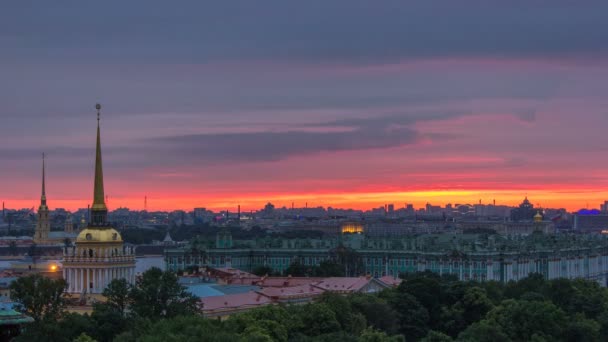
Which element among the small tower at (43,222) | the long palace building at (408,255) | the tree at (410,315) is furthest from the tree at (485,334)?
the small tower at (43,222)

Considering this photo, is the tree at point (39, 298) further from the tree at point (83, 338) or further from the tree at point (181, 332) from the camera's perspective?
the tree at point (181, 332)

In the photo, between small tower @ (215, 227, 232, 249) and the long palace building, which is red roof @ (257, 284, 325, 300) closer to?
the long palace building

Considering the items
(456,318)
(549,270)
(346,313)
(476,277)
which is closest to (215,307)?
(346,313)

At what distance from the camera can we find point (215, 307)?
2980 inches

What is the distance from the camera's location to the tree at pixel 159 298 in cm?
6475

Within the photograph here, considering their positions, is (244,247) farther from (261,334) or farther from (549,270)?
(261,334)

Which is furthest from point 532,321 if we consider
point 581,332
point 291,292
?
point 291,292

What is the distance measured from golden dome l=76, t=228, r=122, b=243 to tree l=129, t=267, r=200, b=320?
9372 millimetres

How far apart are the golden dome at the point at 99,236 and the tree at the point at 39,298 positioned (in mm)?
11315

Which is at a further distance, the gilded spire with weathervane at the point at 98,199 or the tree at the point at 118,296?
the gilded spire with weathervane at the point at 98,199

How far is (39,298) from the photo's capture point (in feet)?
207

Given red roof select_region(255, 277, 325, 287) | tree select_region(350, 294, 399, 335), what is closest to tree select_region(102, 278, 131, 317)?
tree select_region(350, 294, 399, 335)

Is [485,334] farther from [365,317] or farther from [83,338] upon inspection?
[83,338]

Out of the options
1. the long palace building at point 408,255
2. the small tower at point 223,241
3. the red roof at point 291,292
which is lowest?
the red roof at point 291,292
